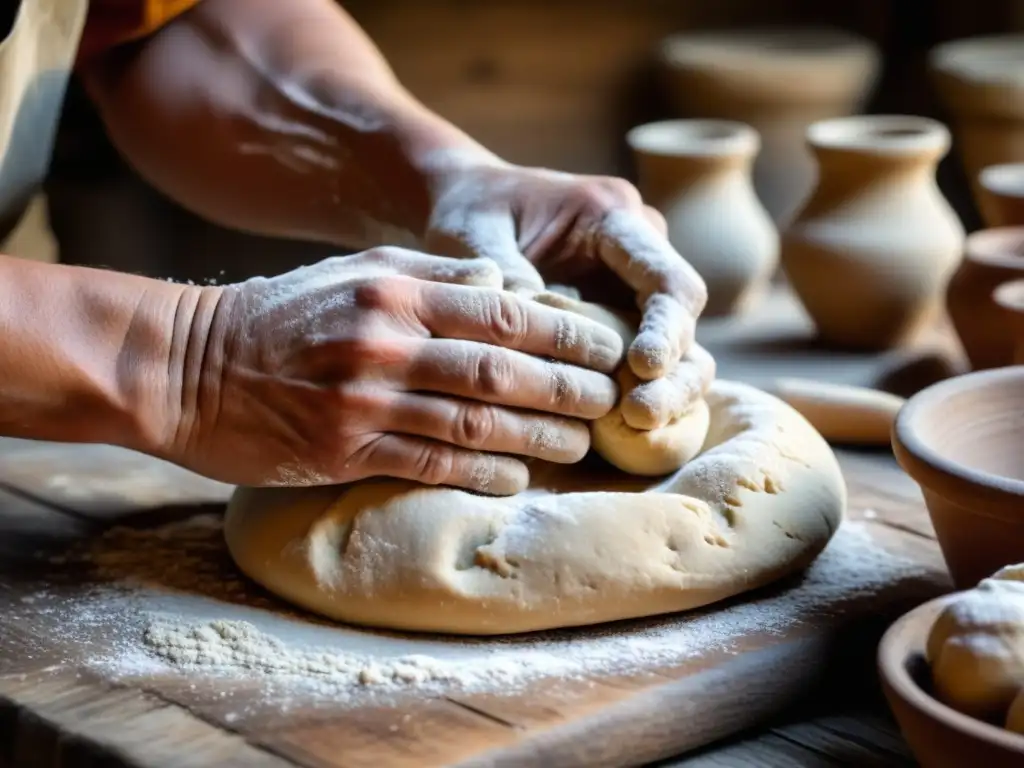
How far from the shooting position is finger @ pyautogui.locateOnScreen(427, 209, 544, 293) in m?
1.51

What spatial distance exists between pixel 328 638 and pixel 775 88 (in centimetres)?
211

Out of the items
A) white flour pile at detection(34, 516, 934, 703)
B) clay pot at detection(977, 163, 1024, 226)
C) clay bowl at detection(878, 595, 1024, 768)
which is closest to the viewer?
clay bowl at detection(878, 595, 1024, 768)

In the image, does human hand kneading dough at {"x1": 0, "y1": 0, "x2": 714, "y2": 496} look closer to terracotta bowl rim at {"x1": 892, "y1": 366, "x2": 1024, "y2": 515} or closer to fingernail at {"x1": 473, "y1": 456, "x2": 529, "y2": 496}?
fingernail at {"x1": 473, "y1": 456, "x2": 529, "y2": 496}

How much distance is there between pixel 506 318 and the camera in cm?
138

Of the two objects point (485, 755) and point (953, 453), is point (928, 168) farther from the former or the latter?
point (485, 755)

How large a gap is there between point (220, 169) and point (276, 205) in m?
0.10

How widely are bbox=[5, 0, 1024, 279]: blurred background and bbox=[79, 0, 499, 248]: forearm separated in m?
1.06

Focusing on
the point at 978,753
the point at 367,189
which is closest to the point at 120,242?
the point at 367,189

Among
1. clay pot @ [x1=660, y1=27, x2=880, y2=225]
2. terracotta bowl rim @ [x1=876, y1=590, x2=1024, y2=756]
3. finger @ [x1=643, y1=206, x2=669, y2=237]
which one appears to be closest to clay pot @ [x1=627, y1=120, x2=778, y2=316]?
clay pot @ [x1=660, y1=27, x2=880, y2=225]

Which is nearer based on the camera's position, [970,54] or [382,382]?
[382,382]

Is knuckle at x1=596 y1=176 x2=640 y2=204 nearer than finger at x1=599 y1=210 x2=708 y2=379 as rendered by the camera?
No

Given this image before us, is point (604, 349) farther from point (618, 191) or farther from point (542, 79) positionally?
point (542, 79)

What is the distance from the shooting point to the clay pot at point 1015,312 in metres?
1.73

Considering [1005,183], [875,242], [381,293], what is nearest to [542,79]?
[875,242]
